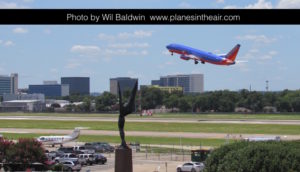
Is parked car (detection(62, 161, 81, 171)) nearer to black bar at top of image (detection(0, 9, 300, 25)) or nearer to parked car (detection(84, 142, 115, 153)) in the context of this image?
parked car (detection(84, 142, 115, 153))

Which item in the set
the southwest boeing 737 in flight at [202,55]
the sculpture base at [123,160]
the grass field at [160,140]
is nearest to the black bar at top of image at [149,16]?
the sculpture base at [123,160]

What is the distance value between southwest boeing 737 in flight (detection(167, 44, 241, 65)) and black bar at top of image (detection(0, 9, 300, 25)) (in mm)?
102438

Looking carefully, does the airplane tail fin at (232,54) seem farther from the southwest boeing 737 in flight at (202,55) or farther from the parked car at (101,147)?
the parked car at (101,147)

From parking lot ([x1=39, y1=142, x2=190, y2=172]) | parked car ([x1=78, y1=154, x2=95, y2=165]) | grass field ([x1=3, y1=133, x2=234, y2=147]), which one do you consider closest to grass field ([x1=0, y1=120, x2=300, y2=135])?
grass field ([x1=3, y1=133, x2=234, y2=147])

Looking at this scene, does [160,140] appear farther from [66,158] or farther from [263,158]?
[263,158]

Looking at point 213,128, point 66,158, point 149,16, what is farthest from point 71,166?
point 213,128

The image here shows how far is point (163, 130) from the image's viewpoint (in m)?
97.4

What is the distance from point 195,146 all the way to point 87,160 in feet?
60.3

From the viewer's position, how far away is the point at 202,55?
375 feet

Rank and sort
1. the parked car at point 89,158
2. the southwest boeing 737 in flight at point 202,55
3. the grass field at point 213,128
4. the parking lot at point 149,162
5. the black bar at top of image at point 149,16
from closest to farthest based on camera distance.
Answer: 1. the black bar at top of image at point 149,16
2. the parking lot at point 149,162
3. the parked car at point 89,158
4. the grass field at point 213,128
5. the southwest boeing 737 in flight at point 202,55

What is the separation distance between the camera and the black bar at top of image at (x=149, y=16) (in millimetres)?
11172

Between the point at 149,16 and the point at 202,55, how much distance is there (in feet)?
340

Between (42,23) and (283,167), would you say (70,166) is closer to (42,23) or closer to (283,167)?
(283,167)

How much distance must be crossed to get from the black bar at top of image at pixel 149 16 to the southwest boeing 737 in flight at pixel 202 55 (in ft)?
336
